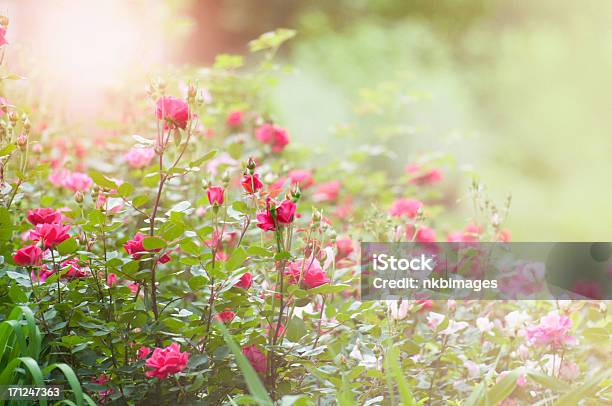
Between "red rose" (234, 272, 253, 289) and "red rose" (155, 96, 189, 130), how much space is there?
0.32 metres

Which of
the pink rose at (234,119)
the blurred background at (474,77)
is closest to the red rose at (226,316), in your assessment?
the pink rose at (234,119)

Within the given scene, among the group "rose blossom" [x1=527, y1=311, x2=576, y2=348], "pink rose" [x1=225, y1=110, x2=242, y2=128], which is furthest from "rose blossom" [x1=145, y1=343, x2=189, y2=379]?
"pink rose" [x1=225, y1=110, x2=242, y2=128]

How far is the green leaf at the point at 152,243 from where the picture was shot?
139cm

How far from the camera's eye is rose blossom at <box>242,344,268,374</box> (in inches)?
58.9

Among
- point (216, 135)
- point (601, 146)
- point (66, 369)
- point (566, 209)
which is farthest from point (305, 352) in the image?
point (601, 146)

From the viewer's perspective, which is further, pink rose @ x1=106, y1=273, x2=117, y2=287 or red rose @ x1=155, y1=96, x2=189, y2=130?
pink rose @ x1=106, y1=273, x2=117, y2=287

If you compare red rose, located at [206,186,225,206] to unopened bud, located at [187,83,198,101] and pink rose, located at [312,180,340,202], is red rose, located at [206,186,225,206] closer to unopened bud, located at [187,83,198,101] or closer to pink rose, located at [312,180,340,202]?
unopened bud, located at [187,83,198,101]

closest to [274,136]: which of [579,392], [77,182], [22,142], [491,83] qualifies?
[77,182]

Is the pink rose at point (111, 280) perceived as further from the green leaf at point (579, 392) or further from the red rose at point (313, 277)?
the green leaf at point (579, 392)

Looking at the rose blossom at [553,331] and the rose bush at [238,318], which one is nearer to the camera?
the rose bush at [238,318]

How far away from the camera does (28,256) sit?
1.52 metres

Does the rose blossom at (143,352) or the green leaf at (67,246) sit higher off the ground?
the green leaf at (67,246)

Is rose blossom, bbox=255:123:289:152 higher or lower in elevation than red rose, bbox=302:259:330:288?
higher

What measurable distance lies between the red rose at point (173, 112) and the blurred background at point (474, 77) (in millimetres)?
3707
